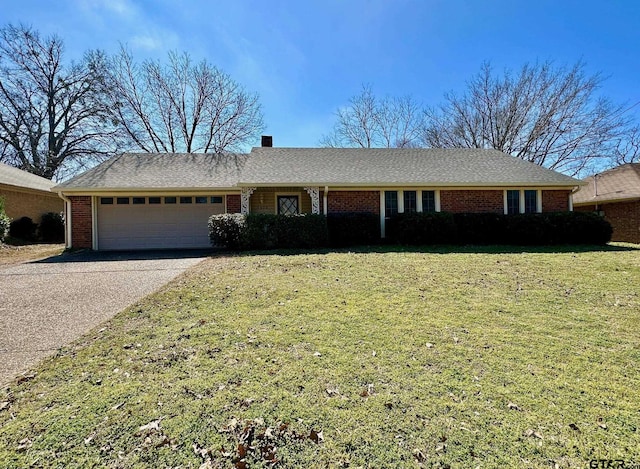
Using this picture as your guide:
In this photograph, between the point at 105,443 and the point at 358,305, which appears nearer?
the point at 105,443

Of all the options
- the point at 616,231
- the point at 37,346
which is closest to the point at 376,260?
the point at 37,346

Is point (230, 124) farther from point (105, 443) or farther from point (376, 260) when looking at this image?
point (105, 443)

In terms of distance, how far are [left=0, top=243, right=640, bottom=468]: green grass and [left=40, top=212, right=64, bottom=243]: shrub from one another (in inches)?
637

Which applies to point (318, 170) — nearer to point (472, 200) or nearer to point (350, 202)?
point (350, 202)

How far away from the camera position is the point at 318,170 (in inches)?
523

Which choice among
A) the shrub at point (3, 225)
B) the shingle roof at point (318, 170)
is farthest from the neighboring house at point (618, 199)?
the shrub at point (3, 225)

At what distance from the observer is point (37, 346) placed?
3682 mm

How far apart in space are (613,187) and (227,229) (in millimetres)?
18419

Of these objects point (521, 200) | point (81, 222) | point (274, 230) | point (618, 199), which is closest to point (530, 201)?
point (521, 200)

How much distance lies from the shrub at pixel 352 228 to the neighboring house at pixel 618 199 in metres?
9.27

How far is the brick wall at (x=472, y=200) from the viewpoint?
12930mm

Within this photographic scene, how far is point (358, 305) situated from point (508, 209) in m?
10.8

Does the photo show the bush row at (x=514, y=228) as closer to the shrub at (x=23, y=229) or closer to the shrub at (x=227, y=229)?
the shrub at (x=227, y=229)

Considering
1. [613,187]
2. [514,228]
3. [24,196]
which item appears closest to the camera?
[514,228]
